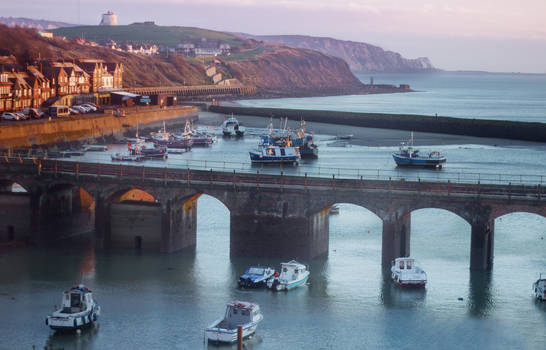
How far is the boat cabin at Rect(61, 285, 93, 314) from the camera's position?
32.6m

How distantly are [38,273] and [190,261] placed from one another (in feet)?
22.5

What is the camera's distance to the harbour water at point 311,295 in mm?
32125

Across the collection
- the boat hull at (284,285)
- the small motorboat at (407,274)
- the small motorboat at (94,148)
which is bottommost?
the boat hull at (284,285)

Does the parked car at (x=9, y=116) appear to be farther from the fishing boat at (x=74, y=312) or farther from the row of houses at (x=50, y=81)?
the fishing boat at (x=74, y=312)

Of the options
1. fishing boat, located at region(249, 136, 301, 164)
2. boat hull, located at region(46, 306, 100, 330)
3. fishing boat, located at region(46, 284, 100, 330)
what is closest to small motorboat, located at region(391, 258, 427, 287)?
fishing boat, located at region(46, 284, 100, 330)

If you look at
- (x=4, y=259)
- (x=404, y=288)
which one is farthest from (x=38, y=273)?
(x=404, y=288)

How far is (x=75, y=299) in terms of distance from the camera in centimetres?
3275

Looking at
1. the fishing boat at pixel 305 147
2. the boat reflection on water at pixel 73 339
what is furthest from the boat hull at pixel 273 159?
the boat reflection on water at pixel 73 339

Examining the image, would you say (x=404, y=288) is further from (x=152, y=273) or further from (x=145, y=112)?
(x=145, y=112)

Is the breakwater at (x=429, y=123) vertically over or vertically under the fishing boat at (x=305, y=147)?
over

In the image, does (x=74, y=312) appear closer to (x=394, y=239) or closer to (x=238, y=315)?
(x=238, y=315)

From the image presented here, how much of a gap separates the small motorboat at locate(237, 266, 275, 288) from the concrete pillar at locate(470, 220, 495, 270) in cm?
876

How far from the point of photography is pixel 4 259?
42219 mm

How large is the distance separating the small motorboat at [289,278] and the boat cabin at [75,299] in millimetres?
7967
